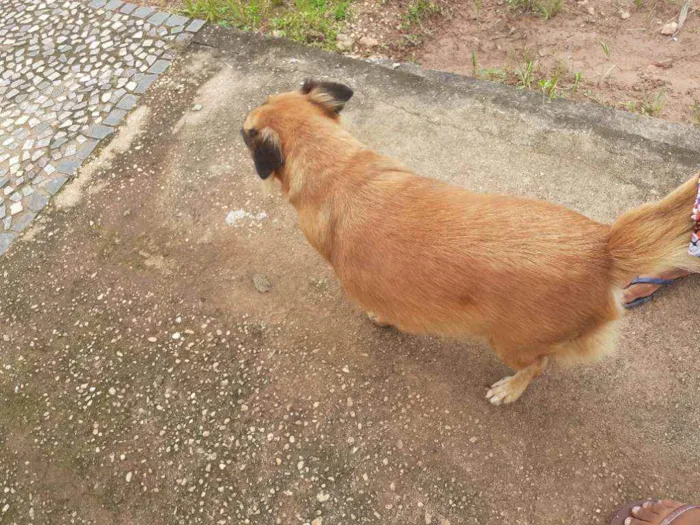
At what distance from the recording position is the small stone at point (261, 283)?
12.0 feet

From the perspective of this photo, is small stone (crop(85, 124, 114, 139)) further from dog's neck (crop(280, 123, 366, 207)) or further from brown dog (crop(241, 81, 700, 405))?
dog's neck (crop(280, 123, 366, 207))

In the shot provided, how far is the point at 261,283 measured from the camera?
145 inches

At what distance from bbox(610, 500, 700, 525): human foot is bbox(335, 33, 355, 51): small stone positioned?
468 cm

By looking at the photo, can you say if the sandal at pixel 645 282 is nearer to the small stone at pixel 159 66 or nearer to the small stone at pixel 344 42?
the small stone at pixel 344 42

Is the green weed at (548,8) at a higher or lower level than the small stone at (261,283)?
higher

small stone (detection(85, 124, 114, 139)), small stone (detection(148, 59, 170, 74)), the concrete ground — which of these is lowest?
the concrete ground

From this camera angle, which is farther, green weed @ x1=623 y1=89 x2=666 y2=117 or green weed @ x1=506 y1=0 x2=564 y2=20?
green weed @ x1=506 y1=0 x2=564 y2=20

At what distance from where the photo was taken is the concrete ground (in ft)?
9.30

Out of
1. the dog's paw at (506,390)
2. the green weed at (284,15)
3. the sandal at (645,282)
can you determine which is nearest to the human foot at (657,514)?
the dog's paw at (506,390)

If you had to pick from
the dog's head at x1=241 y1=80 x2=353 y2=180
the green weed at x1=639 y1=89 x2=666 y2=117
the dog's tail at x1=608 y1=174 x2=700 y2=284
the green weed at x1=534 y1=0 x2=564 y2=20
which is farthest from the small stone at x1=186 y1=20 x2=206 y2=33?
the dog's tail at x1=608 y1=174 x2=700 y2=284

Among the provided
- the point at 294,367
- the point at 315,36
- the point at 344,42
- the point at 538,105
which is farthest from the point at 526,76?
the point at 294,367

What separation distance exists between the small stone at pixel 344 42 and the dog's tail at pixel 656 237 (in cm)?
388

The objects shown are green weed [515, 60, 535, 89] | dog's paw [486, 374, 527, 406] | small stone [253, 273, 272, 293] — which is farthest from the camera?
green weed [515, 60, 535, 89]

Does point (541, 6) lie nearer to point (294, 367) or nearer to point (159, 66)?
point (159, 66)
